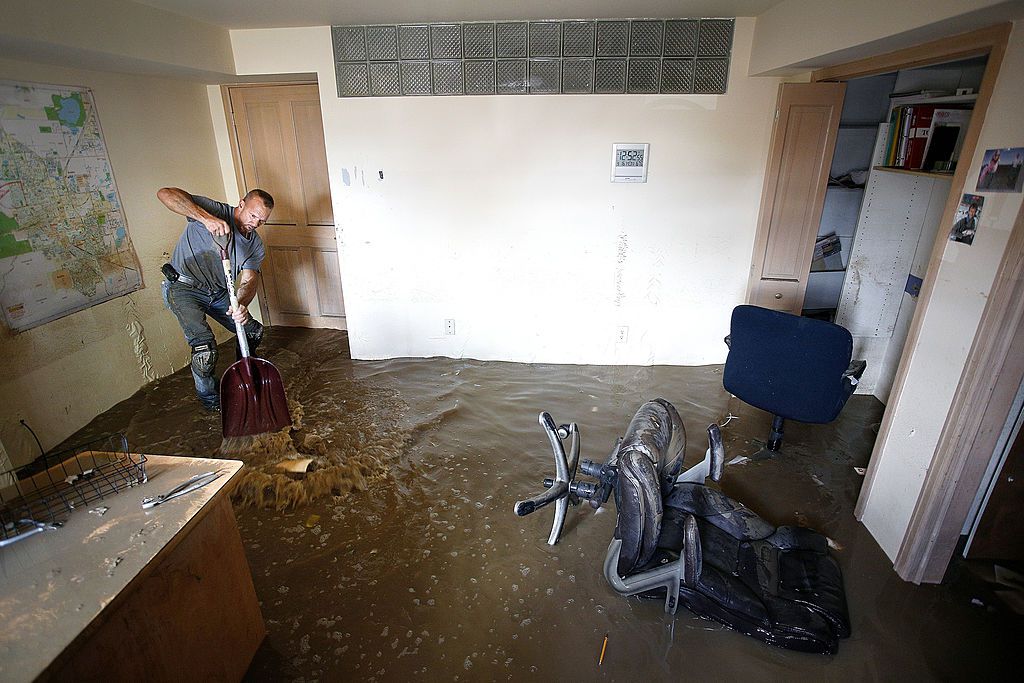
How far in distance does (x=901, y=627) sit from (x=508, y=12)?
3.50 m

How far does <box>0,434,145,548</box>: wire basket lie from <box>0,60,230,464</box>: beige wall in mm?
1627

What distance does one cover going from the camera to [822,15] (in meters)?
2.48

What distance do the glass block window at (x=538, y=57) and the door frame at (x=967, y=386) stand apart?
1.26 metres

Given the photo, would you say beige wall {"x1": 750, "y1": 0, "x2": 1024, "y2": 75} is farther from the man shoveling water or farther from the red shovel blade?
the red shovel blade

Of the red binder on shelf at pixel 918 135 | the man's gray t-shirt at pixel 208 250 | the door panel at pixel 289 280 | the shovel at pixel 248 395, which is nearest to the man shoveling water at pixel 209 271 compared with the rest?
the man's gray t-shirt at pixel 208 250

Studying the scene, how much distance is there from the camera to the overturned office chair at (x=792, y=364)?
8.06ft

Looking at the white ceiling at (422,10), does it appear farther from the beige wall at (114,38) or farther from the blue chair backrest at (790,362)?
the blue chair backrest at (790,362)

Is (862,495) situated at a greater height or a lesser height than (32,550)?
lesser

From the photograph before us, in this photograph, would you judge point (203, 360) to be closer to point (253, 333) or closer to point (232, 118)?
point (253, 333)

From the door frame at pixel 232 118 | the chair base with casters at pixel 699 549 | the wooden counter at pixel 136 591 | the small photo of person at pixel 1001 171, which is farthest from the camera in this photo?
the door frame at pixel 232 118

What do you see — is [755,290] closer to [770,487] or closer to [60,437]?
[770,487]

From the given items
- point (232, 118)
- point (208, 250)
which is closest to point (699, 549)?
point (208, 250)

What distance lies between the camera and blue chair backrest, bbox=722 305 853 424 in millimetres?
2455

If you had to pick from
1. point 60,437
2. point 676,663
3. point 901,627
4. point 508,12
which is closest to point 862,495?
point 901,627
